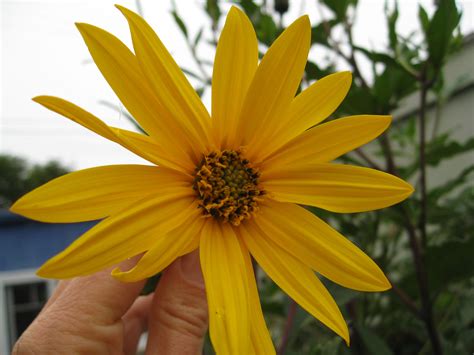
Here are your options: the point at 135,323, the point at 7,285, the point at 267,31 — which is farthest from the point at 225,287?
the point at 7,285

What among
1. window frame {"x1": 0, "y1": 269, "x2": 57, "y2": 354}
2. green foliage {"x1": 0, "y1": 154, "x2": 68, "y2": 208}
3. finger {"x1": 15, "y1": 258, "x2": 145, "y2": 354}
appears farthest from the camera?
green foliage {"x1": 0, "y1": 154, "x2": 68, "y2": 208}

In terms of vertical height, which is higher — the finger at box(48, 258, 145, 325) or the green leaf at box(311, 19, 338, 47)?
the green leaf at box(311, 19, 338, 47)

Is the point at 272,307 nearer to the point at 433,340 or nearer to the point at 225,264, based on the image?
the point at 433,340

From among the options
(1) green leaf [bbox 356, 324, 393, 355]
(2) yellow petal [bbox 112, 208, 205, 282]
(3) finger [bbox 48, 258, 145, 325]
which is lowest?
(1) green leaf [bbox 356, 324, 393, 355]

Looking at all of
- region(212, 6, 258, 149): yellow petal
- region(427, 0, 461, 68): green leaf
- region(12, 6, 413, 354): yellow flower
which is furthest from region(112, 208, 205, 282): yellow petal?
region(427, 0, 461, 68): green leaf

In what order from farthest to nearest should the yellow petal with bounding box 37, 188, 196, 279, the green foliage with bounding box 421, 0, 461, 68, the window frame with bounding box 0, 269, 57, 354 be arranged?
the window frame with bounding box 0, 269, 57, 354
the green foliage with bounding box 421, 0, 461, 68
the yellow petal with bounding box 37, 188, 196, 279

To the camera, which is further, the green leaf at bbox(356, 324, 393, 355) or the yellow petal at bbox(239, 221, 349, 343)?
the green leaf at bbox(356, 324, 393, 355)

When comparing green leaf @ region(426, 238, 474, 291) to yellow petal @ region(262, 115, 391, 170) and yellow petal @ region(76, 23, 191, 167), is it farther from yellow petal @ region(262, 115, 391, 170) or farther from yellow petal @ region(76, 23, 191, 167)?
yellow petal @ region(76, 23, 191, 167)

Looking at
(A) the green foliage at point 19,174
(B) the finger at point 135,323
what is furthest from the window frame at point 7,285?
(A) the green foliage at point 19,174
